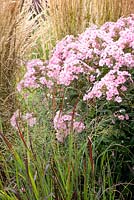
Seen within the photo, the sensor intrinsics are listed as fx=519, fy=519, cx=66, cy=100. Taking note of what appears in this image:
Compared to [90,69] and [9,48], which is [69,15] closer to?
[9,48]

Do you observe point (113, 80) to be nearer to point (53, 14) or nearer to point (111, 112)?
point (111, 112)

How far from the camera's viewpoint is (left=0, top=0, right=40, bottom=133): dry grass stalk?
12.7 ft

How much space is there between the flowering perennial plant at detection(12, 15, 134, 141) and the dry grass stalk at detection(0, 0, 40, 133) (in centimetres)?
37

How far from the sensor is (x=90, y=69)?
329 centimetres

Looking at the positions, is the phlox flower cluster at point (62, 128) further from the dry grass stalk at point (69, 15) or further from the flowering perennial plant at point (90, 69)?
the dry grass stalk at point (69, 15)

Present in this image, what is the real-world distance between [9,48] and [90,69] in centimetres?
96

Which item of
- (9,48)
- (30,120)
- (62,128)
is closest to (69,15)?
(9,48)

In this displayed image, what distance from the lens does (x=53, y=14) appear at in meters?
4.98

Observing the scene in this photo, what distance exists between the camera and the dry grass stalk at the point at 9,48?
3869mm

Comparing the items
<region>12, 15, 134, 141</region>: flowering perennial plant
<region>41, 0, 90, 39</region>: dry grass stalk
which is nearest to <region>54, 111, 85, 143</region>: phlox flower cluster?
<region>12, 15, 134, 141</region>: flowering perennial plant

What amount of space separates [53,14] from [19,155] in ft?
7.87

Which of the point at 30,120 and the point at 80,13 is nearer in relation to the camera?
the point at 30,120

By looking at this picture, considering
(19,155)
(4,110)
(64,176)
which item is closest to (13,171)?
(19,155)

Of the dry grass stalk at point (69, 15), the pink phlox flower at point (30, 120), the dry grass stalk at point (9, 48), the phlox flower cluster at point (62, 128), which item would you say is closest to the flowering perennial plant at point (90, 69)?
the phlox flower cluster at point (62, 128)
